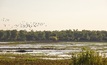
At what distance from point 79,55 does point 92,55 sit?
0.74 metres

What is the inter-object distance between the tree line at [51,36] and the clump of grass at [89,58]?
110m

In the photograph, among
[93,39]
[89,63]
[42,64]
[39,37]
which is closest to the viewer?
[89,63]

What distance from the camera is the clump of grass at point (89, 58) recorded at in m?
17.6

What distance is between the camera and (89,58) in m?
17.9

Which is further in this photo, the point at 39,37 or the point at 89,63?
the point at 39,37

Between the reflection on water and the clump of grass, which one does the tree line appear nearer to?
the reflection on water

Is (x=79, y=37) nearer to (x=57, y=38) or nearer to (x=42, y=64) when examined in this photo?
(x=57, y=38)

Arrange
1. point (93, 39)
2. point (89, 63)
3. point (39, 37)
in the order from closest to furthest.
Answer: point (89, 63) → point (93, 39) → point (39, 37)

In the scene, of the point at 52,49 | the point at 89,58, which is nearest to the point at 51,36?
the point at 52,49

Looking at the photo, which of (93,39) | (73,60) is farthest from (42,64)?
(93,39)

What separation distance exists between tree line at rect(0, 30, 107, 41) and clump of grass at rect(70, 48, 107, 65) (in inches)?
4316

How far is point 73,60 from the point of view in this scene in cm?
1808

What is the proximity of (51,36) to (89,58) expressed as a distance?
121798 mm

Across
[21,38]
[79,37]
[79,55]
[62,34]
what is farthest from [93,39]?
[79,55]
